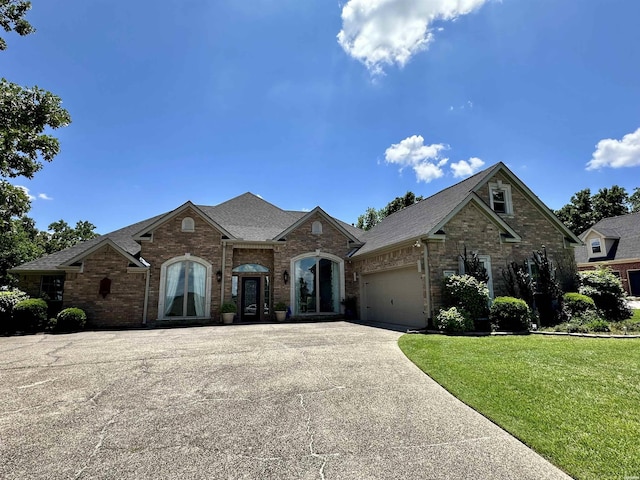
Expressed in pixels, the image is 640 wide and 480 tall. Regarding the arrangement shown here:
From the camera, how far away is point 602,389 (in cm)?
467

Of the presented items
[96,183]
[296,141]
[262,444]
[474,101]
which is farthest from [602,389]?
[96,183]

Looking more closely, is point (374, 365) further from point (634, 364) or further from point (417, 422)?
point (634, 364)

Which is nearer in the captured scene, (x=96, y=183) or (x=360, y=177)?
(x=96, y=183)

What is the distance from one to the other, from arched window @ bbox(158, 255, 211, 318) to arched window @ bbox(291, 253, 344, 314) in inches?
166

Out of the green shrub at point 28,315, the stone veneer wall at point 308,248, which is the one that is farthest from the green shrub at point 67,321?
the stone veneer wall at point 308,248

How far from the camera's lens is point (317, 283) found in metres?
16.5

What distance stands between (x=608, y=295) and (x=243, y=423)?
51.2ft

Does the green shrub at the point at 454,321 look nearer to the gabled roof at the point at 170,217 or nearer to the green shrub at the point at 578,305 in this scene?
the green shrub at the point at 578,305

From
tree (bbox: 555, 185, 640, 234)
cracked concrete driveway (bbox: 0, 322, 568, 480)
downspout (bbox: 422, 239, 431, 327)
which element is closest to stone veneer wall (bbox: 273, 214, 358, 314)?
downspout (bbox: 422, 239, 431, 327)

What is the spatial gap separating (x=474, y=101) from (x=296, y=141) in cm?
801

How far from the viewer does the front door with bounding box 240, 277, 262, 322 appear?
15773 millimetres

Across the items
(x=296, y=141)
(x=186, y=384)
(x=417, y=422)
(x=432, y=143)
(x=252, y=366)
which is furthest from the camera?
(x=432, y=143)

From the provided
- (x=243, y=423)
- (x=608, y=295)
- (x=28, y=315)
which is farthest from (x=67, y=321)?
(x=608, y=295)

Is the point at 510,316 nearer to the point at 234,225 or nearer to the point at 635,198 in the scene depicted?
the point at 234,225
